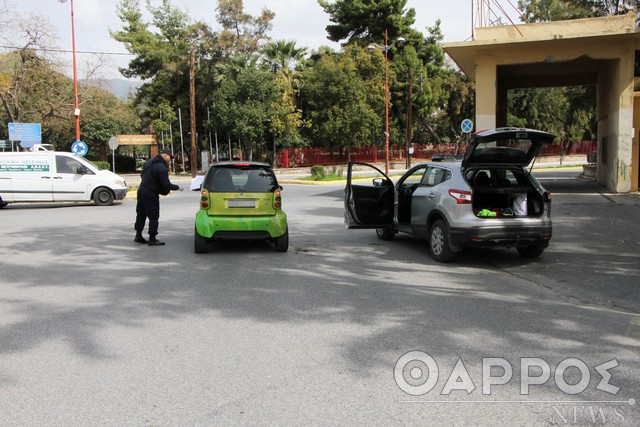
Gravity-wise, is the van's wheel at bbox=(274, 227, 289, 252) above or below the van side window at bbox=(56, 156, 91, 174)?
below

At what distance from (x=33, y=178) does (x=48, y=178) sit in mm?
449

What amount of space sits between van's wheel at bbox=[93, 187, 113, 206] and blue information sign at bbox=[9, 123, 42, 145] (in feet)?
38.7

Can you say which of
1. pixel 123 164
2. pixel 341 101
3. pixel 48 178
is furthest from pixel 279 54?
pixel 48 178

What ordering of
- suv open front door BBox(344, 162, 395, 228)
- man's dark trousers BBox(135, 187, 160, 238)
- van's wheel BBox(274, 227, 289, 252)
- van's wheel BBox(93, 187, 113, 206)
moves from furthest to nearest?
van's wheel BBox(93, 187, 113, 206), man's dark trousers BBox(135, 187, 160, 238), suv open front door BBox(344, 162, 395, 228), van's wheel BBox(274, 227, 289, 252)

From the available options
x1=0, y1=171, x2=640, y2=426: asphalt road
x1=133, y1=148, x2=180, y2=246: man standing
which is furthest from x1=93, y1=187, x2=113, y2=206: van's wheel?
x1=133, y1=148, x2=180, y2=246: man standing

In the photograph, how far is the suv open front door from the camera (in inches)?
385

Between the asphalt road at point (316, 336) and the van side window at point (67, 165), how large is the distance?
870 centimetres

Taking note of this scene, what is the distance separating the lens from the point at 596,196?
17688 mm

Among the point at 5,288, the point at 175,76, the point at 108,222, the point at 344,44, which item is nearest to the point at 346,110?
the point at 344,44

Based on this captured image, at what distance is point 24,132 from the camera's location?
91.3 ft

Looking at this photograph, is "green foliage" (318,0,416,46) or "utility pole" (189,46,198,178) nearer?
"utility pole" (189,46,198,178)

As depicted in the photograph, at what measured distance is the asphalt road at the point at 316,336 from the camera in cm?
375
